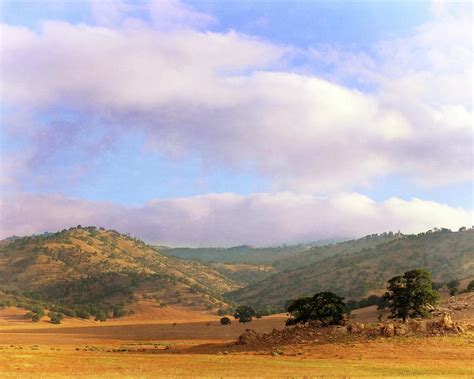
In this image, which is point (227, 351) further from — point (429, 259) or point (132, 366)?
point (429, 259)

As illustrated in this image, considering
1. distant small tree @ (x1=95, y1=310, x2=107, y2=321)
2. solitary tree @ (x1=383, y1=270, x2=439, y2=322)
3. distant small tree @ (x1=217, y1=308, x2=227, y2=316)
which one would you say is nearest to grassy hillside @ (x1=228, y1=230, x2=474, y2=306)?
distant small tree @ (x1=217, y1=308, x2=227, y2=316)

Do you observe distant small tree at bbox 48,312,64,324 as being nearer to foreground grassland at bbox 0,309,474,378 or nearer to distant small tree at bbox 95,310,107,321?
distant small tree at bbox 95,310,107,321

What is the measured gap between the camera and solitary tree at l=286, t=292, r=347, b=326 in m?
54.5

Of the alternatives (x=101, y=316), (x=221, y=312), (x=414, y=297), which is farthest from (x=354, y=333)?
(x=221, y=312)

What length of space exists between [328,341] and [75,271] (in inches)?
5748

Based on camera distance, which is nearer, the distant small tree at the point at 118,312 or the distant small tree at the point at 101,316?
the distant small tree at the point at 101,316

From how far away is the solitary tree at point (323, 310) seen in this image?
179ft

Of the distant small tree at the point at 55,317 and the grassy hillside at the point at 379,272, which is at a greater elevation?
the grassy hillside at the point at 379,272

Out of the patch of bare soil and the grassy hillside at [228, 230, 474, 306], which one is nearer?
the patch of bare soil

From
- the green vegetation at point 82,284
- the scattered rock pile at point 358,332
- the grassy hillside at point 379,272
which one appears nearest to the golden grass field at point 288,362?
the scattered rock pile at point 358,332

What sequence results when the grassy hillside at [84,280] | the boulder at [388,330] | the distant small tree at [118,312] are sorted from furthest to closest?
the grassy hillside at [84,280] → the distant small tree at [118,312] → the boulder at [388,330]

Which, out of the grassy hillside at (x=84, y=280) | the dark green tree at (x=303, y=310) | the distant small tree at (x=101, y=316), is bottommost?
the distant small tree at (x=101, y=316)

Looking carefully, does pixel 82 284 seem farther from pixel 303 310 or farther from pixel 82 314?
pixel 303 310

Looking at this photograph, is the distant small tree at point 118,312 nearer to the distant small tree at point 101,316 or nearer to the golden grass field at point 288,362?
the distant small tree at point 101,316
